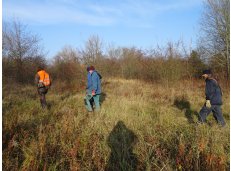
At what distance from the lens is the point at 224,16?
13.0 metres

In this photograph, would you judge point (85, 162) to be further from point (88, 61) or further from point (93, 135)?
point (88, 61)

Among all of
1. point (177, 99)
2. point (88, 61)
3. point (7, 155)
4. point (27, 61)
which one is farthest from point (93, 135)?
point (27, 61)

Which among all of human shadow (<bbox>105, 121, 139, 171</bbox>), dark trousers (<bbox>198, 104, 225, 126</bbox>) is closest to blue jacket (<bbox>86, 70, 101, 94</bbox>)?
human shadow (<bbox>105, 121, 139, 171</bbox>)

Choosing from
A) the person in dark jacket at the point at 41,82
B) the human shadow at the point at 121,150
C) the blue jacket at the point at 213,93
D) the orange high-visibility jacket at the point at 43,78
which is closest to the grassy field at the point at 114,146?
the human shadow at the point at 121,150

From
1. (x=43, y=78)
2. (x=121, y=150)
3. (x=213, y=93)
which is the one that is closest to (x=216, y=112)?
(x=213, y=93)

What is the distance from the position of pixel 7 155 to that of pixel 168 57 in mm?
10459

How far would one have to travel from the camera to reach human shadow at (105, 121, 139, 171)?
272cm

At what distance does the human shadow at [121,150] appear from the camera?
2.72 meters

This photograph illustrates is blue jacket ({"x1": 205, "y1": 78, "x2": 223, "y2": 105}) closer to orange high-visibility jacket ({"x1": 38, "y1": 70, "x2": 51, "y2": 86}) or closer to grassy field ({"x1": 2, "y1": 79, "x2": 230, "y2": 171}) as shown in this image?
grassy field ({"x1": 2, "y1": 79, "x2": 230, "y2": 171})

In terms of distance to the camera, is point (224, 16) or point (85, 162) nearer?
point (85, 162)

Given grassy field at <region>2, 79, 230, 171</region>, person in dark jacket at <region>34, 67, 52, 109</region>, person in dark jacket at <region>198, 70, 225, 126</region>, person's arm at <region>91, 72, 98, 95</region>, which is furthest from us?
person in dark jacket at <region>34, 67, 52, 109</region>

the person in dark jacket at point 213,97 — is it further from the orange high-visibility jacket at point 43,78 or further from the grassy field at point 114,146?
the orange high-visibility jacket at point 43,78

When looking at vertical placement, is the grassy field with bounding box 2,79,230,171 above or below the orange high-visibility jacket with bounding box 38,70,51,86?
below

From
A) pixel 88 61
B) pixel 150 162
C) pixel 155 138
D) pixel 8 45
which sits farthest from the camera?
pixel 8 45
